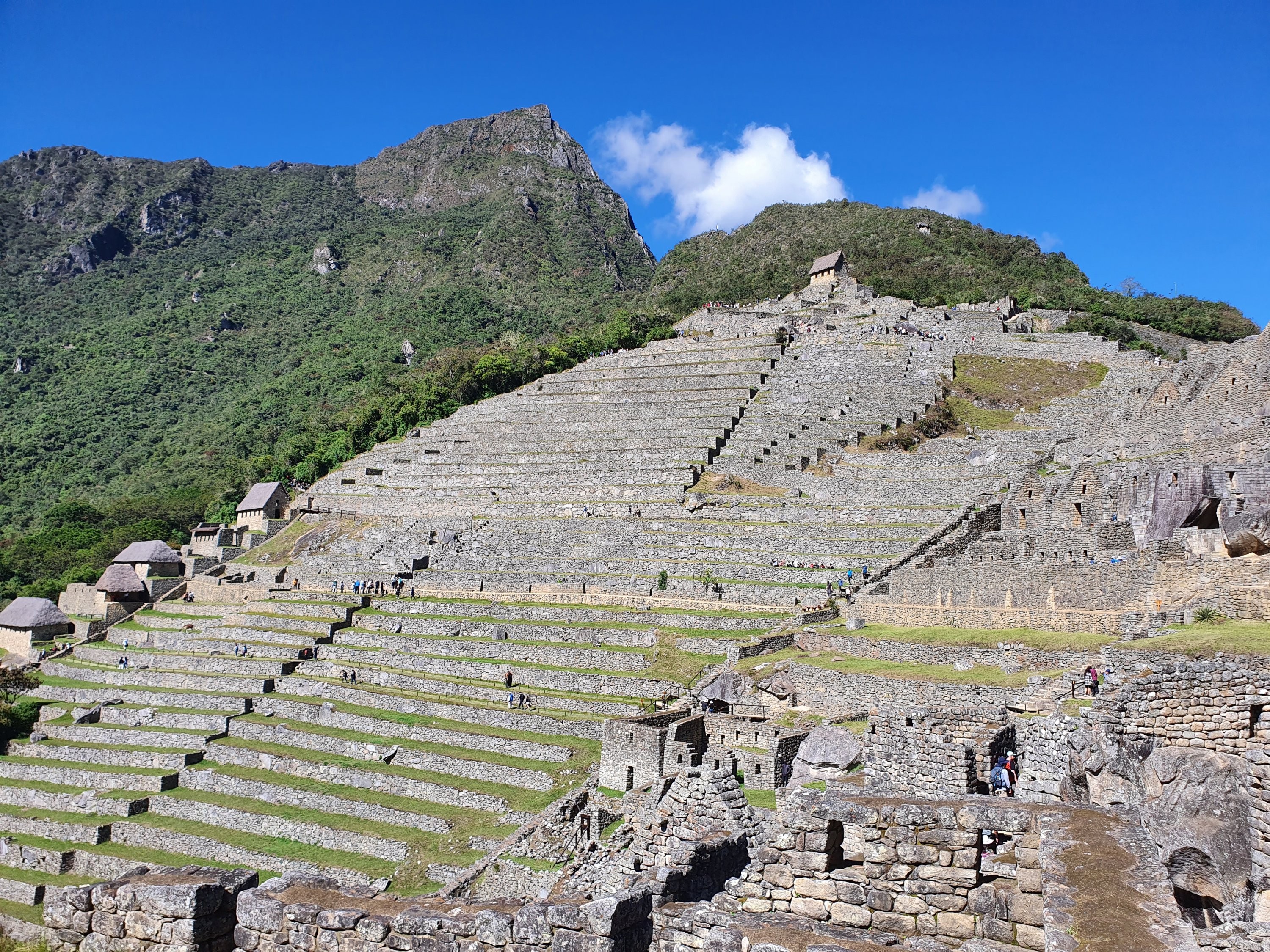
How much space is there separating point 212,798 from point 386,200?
15136 cm

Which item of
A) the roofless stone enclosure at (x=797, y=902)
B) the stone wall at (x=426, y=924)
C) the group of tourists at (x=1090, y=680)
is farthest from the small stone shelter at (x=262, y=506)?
the stone wall at (x=426, y=924)

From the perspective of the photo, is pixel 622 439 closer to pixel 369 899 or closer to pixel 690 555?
Answer: pixel 690 555

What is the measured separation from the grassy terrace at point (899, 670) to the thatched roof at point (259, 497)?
3226 centimetres

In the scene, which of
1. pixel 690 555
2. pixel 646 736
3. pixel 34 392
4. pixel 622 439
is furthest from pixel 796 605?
pixel 34 392

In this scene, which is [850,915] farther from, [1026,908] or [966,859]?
[1026,908]

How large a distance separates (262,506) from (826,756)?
38273 mm

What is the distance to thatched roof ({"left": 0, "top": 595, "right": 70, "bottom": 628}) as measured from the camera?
119ft

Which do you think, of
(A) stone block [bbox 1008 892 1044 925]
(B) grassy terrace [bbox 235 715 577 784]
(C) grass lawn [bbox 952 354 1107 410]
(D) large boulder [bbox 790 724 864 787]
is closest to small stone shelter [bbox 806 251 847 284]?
(C) grass lawn [bbox 952 354 1107 410]

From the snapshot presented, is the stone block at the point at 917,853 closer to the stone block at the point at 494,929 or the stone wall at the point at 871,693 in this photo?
the stone block at the point at 494,929

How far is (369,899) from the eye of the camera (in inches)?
213

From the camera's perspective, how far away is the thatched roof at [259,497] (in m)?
45.8

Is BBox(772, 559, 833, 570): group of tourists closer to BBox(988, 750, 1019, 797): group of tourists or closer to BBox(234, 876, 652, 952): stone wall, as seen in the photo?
BBox(988, 750, 1019, 797): group of tourists

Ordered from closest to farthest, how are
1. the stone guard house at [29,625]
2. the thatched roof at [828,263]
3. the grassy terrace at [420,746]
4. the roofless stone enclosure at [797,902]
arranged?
the roofless stone enclosure at [797,902] → the grassy terrace at [420,746] → the stone guard house at [29,625] → the thatched roof at [828,263]

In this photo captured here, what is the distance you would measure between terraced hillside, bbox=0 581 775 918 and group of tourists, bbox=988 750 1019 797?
1137 centimetres
